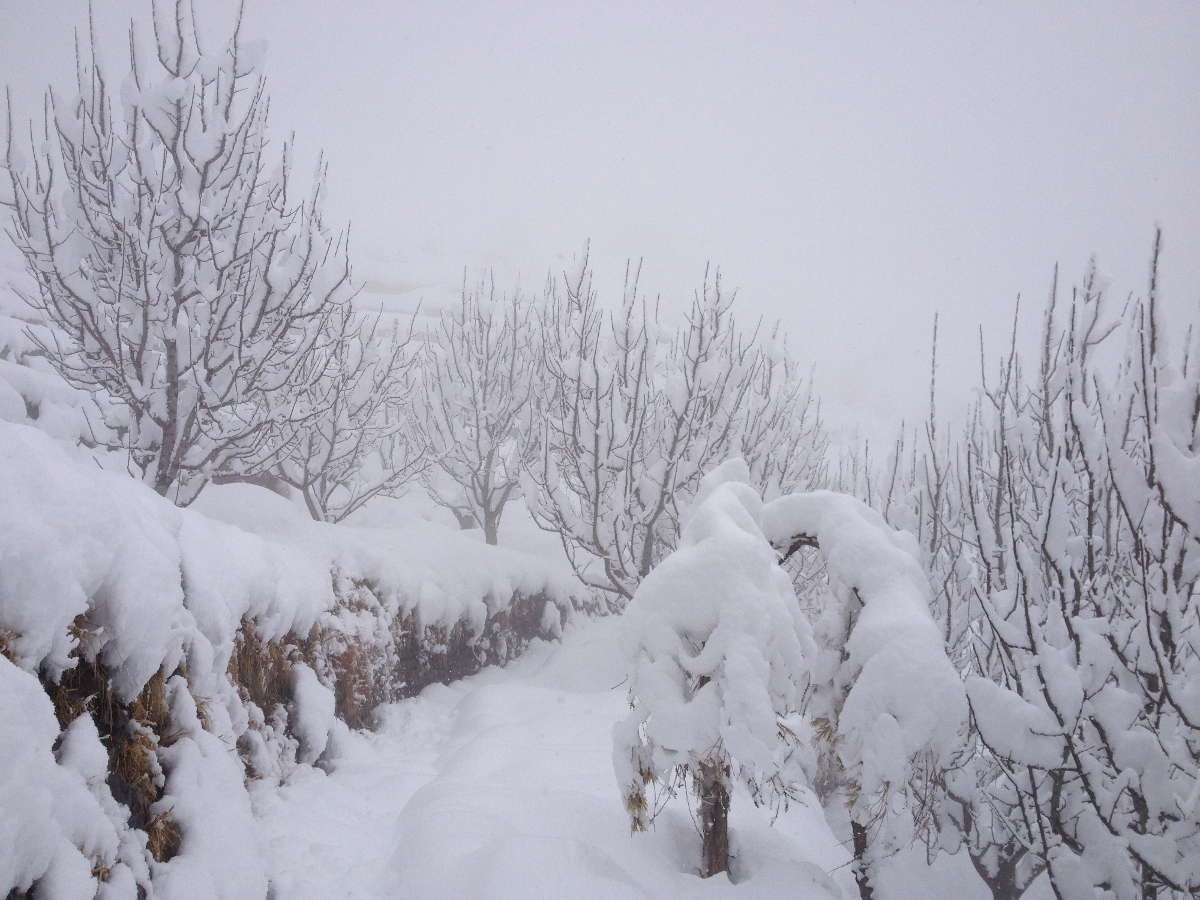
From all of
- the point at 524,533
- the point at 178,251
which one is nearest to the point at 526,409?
the point at 524,533

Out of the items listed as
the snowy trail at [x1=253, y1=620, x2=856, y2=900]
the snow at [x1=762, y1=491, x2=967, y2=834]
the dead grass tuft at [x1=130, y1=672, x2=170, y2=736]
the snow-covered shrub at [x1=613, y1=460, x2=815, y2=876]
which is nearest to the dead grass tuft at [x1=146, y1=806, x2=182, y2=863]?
the dead grass tuft at [x1=130, y1=672, x2=170, y2=736]

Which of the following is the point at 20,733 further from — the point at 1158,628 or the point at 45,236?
the point at 45,236

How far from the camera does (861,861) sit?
2.29 m

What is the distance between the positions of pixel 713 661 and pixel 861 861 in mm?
1164

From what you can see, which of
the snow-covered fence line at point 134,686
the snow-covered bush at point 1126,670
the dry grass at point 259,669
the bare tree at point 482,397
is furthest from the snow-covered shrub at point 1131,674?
the bare tree at point 482,397

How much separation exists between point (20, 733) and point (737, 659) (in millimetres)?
1955

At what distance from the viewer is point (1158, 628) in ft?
7.62

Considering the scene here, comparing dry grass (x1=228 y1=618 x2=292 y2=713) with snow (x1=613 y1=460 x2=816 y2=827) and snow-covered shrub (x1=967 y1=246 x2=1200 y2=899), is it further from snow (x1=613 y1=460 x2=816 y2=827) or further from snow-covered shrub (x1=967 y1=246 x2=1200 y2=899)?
snow-covered shrub (x1=967 y1=246 x2=1200 y2=899)

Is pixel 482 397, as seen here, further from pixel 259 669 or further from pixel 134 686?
pixel 134 686

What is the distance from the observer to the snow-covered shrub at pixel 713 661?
1.92 meters

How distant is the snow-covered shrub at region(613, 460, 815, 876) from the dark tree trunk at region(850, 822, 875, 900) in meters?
0.39

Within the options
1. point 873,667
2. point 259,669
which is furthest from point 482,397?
point 873,667

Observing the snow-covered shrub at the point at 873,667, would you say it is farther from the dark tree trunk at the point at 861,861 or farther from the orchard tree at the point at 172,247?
the orchard tree at the point at 172,247

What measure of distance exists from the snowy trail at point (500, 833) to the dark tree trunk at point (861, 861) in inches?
5.3
